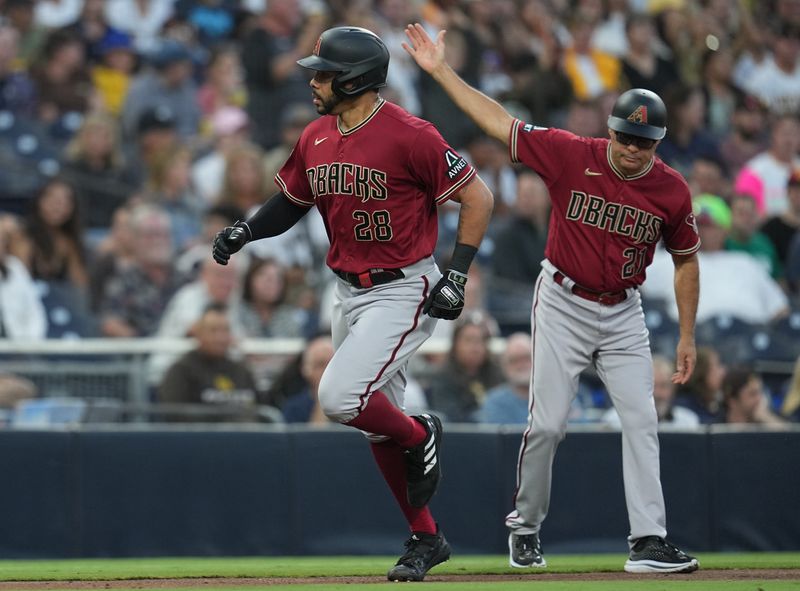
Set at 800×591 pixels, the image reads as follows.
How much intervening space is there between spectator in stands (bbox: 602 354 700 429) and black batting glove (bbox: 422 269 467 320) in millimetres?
3013

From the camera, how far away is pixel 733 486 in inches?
337

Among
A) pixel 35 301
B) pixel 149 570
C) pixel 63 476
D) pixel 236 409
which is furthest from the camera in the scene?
pixel 35 301

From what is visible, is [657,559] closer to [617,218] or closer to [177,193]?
[617,218]

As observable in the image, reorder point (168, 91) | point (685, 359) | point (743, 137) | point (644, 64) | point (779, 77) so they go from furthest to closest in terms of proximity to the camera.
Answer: point (779, 77) → point (644, 64) → point (743, 137) → point (168, 91) → point (685, 359)

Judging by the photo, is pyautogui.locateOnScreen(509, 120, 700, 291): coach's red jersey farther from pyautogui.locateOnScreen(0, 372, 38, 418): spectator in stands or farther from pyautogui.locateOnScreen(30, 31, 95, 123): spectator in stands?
pyautogui.locateOnScreen(30, 31, 95, 123): spectator in stands

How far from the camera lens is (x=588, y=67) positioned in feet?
48.3

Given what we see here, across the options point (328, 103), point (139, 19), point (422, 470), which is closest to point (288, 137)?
point (139, 19)

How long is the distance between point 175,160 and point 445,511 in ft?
13.8

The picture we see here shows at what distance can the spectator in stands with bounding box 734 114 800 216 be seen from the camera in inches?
515

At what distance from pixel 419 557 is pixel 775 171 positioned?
27.7 ft

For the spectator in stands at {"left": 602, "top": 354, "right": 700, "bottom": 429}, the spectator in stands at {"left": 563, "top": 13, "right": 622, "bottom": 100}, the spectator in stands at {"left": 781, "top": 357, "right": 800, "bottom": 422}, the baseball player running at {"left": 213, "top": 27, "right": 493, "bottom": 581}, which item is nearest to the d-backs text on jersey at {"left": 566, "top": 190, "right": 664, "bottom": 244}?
the baseball player running at {"left": 213, "top": 27, "right": 493, "bottom": 581}

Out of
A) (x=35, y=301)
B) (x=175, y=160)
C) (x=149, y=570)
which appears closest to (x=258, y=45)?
(x=175, y=160)

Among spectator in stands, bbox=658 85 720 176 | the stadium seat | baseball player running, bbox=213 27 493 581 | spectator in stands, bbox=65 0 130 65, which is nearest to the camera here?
baseball player running, bbox=213 27 493 581

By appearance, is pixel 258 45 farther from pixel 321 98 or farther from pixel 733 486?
pixel 321 98
